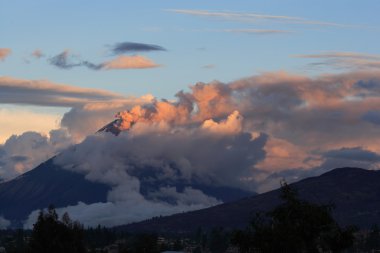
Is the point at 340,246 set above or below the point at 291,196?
below

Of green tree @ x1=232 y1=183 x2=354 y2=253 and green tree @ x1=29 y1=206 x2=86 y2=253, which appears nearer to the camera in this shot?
green tree @ x1=232 y1=183 x2=354 y2=253

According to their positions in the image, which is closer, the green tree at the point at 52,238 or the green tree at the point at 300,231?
the green tree at the point at 300,231

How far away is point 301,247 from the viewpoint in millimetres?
153875

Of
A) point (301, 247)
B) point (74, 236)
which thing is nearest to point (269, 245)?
point (301, 247)

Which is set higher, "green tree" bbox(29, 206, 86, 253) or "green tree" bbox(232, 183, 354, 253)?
"green tree" bbox(29, 206, 86, 253)

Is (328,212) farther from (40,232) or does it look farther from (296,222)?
(40,232)

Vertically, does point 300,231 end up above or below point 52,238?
below

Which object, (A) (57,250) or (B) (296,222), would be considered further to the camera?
(A) (57,250)

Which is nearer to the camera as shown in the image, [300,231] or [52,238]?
[300,231]

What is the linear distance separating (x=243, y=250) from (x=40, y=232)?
183 ft

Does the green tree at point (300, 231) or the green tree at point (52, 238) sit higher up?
the green tree at point (52, 238)

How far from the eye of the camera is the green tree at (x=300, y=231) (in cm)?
15200

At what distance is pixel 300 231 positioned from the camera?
15312cm

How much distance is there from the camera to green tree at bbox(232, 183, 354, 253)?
152 m
